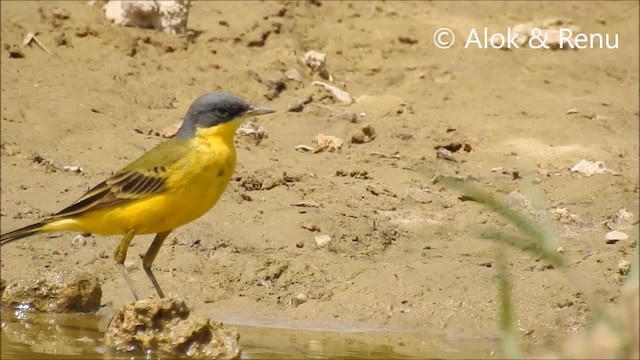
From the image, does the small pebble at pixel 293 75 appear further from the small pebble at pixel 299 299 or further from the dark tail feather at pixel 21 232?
the dark tail feather at pixel 21 232

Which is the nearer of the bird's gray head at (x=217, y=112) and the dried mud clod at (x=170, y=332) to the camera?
the dried mud clod at (x=170, y=332)

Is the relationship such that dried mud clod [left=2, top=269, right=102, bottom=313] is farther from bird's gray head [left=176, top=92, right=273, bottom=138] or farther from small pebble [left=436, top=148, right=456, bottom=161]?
small pebble [left=436, top=148, right=456, bottom=161]

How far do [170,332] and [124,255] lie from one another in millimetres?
1011

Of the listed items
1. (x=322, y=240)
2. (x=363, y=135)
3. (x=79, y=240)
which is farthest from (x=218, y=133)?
(x=363, y=135)

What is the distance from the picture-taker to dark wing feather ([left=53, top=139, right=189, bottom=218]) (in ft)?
23.4

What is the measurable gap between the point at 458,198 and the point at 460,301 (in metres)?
1.69

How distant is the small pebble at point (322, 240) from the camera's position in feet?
27.8

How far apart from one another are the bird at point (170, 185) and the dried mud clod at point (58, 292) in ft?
0.90

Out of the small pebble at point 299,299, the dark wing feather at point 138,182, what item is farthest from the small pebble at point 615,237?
the dark wing feather at point 138,182

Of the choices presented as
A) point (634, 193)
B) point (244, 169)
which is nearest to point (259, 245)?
point (244, 169)

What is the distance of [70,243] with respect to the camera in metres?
8.67

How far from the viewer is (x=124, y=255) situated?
Answer: 7.59 meters

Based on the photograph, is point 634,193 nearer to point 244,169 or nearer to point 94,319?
point 244,169

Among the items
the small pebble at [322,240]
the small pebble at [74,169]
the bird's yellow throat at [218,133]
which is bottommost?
the small pebble at [322,240]
